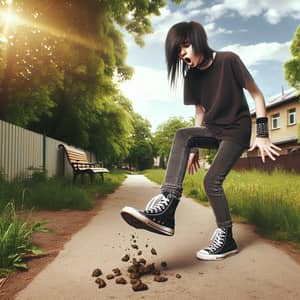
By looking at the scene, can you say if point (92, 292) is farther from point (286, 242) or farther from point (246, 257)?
point (286, 242)

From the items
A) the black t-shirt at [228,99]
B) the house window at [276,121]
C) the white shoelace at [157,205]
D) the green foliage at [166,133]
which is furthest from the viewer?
the green foliage at [166,133]

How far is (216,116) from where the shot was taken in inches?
119

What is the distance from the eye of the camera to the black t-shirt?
3000mm

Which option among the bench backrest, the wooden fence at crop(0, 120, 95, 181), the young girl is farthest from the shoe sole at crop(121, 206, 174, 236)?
the bench backrest

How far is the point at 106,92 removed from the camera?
530 inches

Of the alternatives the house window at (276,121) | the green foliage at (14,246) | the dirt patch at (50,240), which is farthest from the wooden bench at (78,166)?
the house window at (276,121)

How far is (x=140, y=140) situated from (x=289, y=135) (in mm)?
40220

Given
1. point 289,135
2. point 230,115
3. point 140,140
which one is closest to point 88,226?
point 230,115

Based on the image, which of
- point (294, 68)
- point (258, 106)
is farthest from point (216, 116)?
point (294, 68)

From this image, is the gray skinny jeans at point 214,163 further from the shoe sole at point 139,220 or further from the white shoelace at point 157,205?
the shoe sole at point 139,220

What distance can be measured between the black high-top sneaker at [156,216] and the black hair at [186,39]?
1250mm

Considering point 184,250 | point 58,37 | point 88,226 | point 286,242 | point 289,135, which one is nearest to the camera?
point 184,250

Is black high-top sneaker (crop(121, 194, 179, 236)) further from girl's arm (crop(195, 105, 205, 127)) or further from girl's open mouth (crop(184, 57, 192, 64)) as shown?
girl's open mouth (crop(184, 57, 192, 64))

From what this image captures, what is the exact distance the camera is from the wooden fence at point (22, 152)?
28.6 feet
